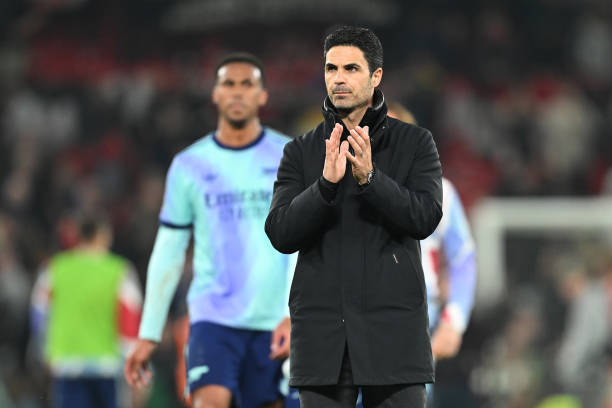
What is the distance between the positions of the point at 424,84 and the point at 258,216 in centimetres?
1232

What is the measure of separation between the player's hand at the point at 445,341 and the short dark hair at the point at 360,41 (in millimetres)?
2635

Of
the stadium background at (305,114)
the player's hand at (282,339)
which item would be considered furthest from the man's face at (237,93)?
the stadium background at (305,114)

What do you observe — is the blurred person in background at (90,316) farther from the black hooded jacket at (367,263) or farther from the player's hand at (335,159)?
the player's hand at (335,159)

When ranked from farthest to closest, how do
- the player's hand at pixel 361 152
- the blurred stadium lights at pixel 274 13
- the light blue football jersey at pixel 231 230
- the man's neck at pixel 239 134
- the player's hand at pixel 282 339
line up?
the blurred stadium lights at pixel 274 13, the man's neck at pixel 239 134, the light blue football jersey at pixel 231 230, the player's hand at pixel 282 339, the player's hand at pixel 361 152

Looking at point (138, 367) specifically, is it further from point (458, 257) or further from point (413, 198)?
point (413, 198)

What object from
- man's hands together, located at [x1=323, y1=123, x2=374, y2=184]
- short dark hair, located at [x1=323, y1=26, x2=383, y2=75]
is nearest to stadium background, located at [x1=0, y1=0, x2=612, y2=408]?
short dark hair, located at [x1=323, y1=26, x2=383, y2=75]

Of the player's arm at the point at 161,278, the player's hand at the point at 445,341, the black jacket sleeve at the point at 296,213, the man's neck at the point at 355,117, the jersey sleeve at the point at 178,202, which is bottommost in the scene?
the player's hand at the point at 445,341

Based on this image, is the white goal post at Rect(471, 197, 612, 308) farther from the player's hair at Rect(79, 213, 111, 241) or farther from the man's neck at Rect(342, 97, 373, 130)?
the man's neck at Rect(342, 97, 373, 130)

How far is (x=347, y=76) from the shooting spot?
4.61m

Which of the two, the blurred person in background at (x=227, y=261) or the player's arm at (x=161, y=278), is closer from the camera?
the blurred person in background at (x=227, y=261)

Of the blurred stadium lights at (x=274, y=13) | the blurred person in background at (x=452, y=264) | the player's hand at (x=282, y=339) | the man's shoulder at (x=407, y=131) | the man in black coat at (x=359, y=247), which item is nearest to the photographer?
the man in black coat at (x=359, y=247)

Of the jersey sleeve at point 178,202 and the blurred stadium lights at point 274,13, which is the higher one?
the blurred stadium lights at point 274,13

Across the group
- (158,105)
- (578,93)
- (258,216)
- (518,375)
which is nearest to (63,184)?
(158,105)

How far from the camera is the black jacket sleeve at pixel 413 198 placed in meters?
4.46
